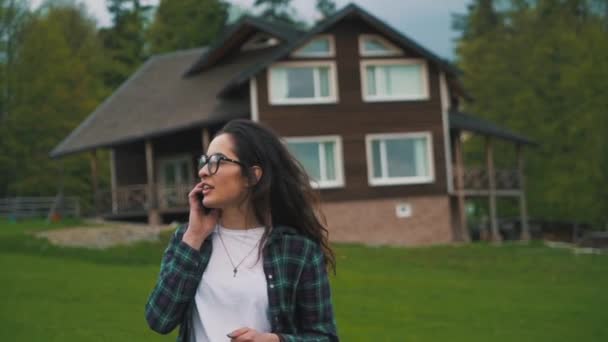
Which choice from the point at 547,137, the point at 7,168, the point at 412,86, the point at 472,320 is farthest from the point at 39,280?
the point at 547,137

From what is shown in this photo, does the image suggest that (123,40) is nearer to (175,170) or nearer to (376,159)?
(175,170)

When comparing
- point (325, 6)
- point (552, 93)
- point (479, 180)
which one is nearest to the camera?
point (479, 180)

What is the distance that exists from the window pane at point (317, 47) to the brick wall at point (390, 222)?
15.3 ft

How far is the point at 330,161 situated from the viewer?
29422 millimetres

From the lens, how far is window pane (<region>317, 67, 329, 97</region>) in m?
29.1

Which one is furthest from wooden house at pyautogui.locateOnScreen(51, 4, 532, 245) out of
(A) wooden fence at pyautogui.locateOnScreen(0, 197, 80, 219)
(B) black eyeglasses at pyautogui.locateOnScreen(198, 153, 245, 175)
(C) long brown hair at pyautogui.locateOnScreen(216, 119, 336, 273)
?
(B) black eyeglasses at pyautogui.locateOnScreen(198, 153, 245, 175)

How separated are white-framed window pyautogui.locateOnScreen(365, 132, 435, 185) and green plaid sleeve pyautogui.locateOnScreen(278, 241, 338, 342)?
2563 centimetres

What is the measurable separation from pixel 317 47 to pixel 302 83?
4.12 ft

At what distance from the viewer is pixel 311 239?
3900 mm

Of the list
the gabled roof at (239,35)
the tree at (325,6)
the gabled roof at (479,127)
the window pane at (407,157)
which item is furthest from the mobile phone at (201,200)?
the tree at (325,6)

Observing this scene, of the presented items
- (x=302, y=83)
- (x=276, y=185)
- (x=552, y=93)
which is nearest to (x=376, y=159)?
(x=302, y=83)

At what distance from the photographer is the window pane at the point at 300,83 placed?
28.8m

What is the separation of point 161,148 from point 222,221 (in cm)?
3059

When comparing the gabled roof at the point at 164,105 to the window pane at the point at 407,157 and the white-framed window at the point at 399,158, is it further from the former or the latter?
the window pane at the point at 407,157
